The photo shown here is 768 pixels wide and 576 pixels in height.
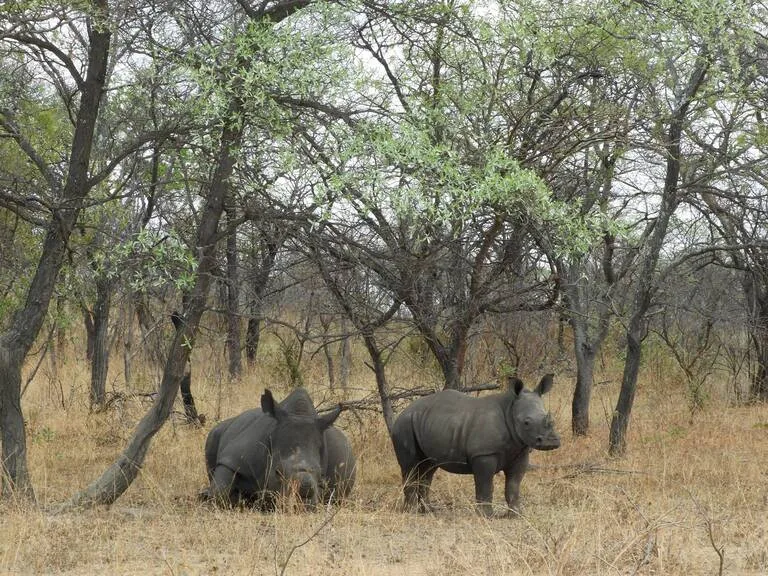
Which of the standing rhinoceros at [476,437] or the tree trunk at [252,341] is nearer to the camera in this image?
the standing rhinoceros at [476,437]

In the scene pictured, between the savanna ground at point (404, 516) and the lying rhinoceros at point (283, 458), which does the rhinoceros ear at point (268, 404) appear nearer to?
the lying rhinoceros at point (283, 458)

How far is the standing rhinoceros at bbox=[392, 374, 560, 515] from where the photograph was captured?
9.84m

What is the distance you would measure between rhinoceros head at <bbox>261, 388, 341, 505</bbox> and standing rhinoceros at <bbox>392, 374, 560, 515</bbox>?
2.82ft

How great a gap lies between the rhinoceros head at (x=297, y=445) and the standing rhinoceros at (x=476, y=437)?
859mm

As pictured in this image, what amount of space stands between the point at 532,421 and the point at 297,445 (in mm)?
2127

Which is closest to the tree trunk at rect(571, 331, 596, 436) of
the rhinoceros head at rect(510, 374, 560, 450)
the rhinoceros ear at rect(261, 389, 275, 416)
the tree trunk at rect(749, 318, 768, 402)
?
the tree trunk at rect(749, 318, 768, 402)

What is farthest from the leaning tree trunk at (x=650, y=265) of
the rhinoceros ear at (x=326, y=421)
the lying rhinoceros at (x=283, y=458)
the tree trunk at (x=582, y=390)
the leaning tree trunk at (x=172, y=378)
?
the leaning tree trunk at (x=172, y=378)

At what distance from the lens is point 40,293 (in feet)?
31.4

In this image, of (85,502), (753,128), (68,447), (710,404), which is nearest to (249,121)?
(85,502)

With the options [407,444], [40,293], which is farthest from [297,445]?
[40,293]

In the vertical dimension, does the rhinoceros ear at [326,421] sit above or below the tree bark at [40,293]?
below

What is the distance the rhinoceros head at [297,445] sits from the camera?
9633 mm

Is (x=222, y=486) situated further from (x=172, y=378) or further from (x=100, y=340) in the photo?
(x=100, y=340)

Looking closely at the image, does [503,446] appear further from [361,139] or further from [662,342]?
[662,342]
